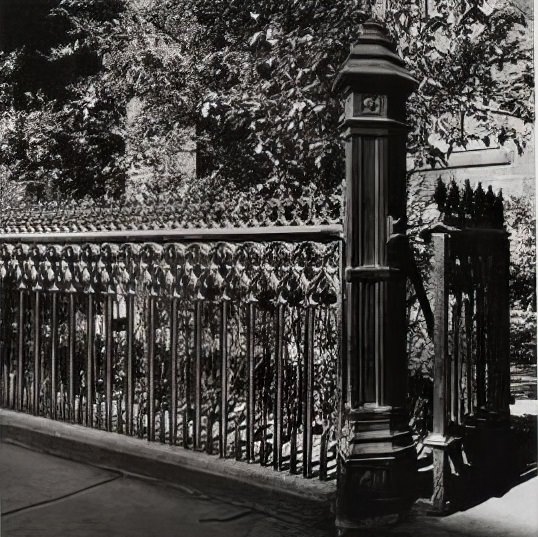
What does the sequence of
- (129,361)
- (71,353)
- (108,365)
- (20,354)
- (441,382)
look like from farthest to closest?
1. (20,354)
2. (71,353)
3. (108,365)
4. (129,361)
5. (441,382)

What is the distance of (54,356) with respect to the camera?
147 inches

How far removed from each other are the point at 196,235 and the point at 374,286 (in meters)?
0.90

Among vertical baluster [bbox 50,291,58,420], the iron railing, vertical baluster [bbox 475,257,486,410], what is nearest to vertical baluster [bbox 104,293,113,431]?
the iron railing

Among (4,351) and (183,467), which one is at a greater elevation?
(4,351)

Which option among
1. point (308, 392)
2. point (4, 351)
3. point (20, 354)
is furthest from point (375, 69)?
point (4, 351)

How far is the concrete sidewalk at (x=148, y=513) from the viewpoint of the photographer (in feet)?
8.38

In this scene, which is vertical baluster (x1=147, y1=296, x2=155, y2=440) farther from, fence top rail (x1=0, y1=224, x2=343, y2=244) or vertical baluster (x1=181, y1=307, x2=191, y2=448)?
fence top rail (x1=0, y1=224, x2=343, y2=244)

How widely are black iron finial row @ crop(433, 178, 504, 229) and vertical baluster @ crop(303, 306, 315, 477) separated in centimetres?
68

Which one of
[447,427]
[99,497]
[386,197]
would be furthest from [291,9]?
[99,497]

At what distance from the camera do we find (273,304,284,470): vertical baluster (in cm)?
293

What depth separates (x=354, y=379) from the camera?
2.65 metres

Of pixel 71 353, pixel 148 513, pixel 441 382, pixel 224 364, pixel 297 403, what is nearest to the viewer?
pixel 441 382

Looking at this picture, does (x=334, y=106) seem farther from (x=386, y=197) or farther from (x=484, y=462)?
(x=484, y=462)

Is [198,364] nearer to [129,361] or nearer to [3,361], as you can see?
[129,361]
